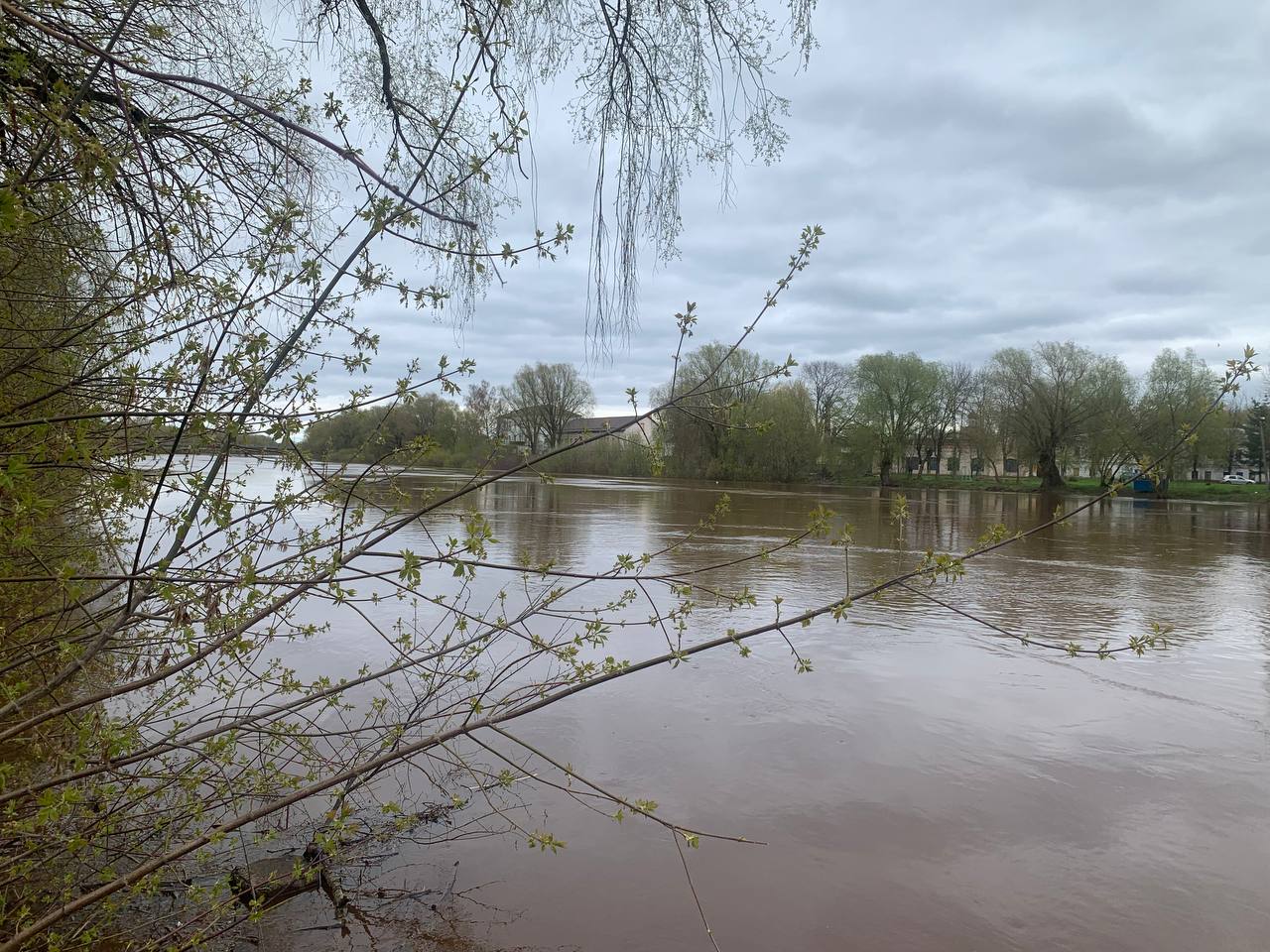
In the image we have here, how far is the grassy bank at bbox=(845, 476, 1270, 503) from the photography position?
1866 inches

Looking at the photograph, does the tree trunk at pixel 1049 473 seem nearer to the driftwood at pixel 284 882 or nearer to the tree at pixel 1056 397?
the tree at pixel 1056 397

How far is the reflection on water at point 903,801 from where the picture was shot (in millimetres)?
3645

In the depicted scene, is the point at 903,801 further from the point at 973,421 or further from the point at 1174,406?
the point at 973,421

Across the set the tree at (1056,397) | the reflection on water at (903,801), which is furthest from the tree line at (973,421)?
the reflection on water at (903,801)

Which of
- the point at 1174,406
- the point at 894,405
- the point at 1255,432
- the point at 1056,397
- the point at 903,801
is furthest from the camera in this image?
the point at 1255,432

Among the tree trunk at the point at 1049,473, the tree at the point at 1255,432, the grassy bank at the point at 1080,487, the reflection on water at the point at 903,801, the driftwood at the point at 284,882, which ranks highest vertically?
the tree at the point at 1255,432

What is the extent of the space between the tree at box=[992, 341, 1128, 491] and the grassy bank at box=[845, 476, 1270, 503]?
2944 millimetres

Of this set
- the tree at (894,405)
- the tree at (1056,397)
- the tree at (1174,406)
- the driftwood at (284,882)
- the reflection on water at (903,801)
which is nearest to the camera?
the driftwood at (284,882)

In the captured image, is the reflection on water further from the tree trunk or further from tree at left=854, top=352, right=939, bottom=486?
tree at left=854, top=352, right=939, bottom=486

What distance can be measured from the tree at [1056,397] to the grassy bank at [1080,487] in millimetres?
2944

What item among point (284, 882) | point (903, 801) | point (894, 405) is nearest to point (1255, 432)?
point (894, 405)

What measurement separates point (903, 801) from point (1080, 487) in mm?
58958

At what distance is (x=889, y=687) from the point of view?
6930 mm

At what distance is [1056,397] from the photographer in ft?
171
